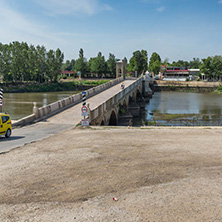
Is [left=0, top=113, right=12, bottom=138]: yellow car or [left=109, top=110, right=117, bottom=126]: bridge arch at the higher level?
[left=0, top=113, right=12, bottom=138]: yellow car

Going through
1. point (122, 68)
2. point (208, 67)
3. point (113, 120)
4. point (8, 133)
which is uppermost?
point (208, 67)

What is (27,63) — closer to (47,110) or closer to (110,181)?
(47,110)

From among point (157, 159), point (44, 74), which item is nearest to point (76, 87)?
point (44, 74)

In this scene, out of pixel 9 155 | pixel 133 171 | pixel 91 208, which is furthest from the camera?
pixel 9 155

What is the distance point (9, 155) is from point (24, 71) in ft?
303

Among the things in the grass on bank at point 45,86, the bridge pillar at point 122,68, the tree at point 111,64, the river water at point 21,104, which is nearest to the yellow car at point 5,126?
the river water at point 21,104

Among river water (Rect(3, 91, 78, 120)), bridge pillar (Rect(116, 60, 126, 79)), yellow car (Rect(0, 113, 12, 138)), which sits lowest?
river water (Rect(3, 91, 78, 120))

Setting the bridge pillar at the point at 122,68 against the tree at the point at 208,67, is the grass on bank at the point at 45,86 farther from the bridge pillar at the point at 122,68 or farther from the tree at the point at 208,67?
the tree at the point at 208,67

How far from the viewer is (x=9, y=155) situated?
10516 mm

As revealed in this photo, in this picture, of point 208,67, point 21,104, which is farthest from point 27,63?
point 208,67

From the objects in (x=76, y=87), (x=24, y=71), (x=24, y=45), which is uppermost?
(x=24, y=45)

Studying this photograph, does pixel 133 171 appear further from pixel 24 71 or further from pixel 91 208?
pixel 24 71

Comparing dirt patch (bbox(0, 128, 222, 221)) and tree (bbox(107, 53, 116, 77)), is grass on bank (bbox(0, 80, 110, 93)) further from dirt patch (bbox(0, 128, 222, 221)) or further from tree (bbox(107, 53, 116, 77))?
dirt patch (bbox(0, 128, 222, 221))

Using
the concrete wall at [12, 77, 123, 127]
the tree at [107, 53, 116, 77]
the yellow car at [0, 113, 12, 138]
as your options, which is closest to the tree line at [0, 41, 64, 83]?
the tree at [107, 53, 116, 77]
